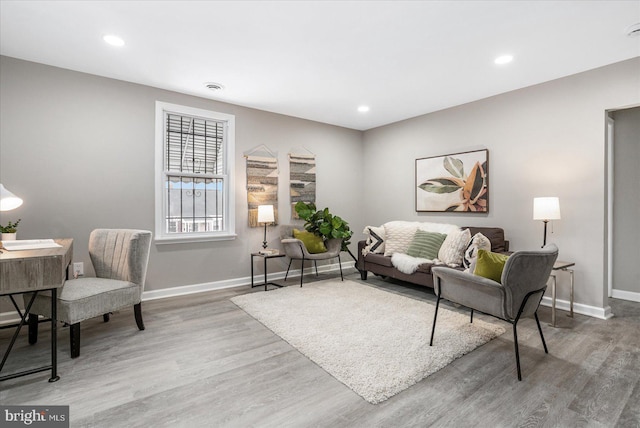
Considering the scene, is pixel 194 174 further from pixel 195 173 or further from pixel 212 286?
pixel 212 286

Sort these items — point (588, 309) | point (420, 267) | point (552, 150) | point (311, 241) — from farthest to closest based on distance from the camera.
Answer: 1. point (311, 241)
2. point (420, 267)
3. point (552, 150)
4. point (588, 309)

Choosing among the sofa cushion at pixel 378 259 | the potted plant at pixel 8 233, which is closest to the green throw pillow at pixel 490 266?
the sofa cushion at pixel 378 259

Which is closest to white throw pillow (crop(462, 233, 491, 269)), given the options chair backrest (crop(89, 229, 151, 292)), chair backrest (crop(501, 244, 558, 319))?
chair backrest (crop(501, 244, 558, 319))

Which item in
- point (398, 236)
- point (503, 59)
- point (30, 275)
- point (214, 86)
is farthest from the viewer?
point (398, 236)

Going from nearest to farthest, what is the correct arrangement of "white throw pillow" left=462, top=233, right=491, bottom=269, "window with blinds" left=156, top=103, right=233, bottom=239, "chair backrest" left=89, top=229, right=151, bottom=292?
"chair backrest" left=89, top=229, right=151, bottom=292 < "white throw pillow" left=462, top=233, right=491, bottom=269 < "window with blinds" left=156, top=103, right=233, bottom=239

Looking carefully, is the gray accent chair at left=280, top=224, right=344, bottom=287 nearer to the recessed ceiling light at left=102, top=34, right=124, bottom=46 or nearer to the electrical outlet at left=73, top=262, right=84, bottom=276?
the electrical outlet at left=73, top=262, right=84, bottom=276

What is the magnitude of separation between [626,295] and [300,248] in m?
4.00

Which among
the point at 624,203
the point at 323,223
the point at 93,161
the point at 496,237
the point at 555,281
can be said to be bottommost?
the point at 555,281

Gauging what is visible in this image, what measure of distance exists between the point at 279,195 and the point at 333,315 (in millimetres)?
2254

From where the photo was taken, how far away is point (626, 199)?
146 inches

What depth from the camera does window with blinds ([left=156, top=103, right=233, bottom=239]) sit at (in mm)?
3947

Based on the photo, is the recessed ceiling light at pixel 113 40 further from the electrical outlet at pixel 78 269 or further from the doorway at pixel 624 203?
the doorway at pixel 624 203

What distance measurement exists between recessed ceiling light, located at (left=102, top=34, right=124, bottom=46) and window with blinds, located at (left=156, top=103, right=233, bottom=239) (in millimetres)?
1078

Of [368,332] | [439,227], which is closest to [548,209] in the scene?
[439,227]
